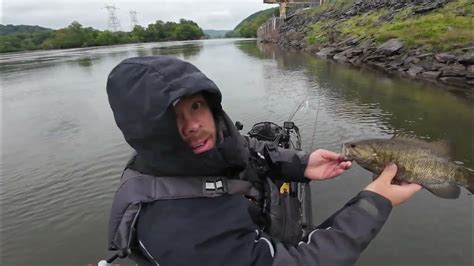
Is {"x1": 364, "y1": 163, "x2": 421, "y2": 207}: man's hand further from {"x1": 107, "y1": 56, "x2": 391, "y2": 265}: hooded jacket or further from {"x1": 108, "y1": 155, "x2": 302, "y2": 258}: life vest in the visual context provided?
{"x1": 108, "y1": 155, "x2": 302, "y2": 258}: life vest

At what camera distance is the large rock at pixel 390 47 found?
68.8ft

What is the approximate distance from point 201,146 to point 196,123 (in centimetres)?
14

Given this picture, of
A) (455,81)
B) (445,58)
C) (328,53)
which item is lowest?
(455,81)

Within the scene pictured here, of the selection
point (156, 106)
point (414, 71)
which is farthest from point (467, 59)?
point (156, 106)

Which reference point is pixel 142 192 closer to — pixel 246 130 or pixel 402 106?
pixel 246 130

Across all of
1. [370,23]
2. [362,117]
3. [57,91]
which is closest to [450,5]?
[370,23]

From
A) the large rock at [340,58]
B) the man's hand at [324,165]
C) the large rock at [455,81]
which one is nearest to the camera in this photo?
the man's hand at [324,165]

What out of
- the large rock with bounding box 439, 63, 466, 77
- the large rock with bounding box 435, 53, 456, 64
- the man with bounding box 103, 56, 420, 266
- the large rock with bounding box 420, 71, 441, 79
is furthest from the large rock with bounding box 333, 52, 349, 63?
the man with bounding box 103, 56, 420, 266

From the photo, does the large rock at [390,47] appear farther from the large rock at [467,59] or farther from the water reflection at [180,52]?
the water reflection at [180,52]

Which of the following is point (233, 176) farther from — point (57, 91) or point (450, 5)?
point (450, 5)

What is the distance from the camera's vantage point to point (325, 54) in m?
30.6

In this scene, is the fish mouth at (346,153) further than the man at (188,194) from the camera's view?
Yes

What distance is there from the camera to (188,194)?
180 centimetres

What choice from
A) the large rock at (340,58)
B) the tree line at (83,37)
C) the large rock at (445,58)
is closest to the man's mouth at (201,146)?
the large rock at (445,58)
